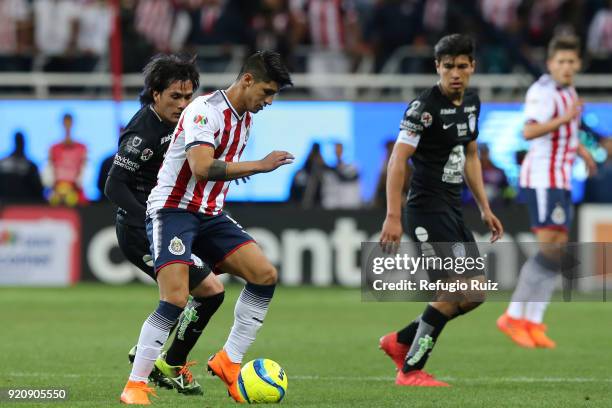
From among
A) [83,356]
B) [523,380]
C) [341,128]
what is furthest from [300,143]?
[523,380]

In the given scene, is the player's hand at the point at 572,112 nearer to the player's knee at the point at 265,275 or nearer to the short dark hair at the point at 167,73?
the short dark hair at the point at 167,73

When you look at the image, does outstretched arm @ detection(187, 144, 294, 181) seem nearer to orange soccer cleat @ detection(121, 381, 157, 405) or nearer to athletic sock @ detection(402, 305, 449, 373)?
orange soccer cleat @ detection(121, 381, 157, 405)

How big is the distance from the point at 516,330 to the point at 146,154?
4.62 meters

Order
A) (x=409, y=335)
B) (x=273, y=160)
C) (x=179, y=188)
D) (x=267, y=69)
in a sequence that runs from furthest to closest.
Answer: (x=409, y=335)
(x=179, y=188)
(x=267, y=69)
(x=273, y=160)

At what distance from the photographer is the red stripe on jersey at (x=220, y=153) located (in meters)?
7.77

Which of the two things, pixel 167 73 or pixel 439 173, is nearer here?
pixel 167 73

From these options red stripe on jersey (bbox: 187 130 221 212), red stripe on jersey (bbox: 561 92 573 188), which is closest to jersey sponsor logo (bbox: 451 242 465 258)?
red stripe on jersey (bbox: 187 130 221 212)

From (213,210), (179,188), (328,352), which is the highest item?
→ (179,188)

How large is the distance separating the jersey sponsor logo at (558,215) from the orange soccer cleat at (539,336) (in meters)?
0.94

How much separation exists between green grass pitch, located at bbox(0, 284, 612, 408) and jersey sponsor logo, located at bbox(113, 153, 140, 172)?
1.42 metres

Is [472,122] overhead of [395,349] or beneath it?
overhead

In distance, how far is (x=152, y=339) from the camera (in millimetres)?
7680

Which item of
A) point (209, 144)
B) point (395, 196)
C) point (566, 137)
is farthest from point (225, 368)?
point (566, 137)

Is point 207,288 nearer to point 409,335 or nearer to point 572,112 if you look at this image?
→ point 409,335
